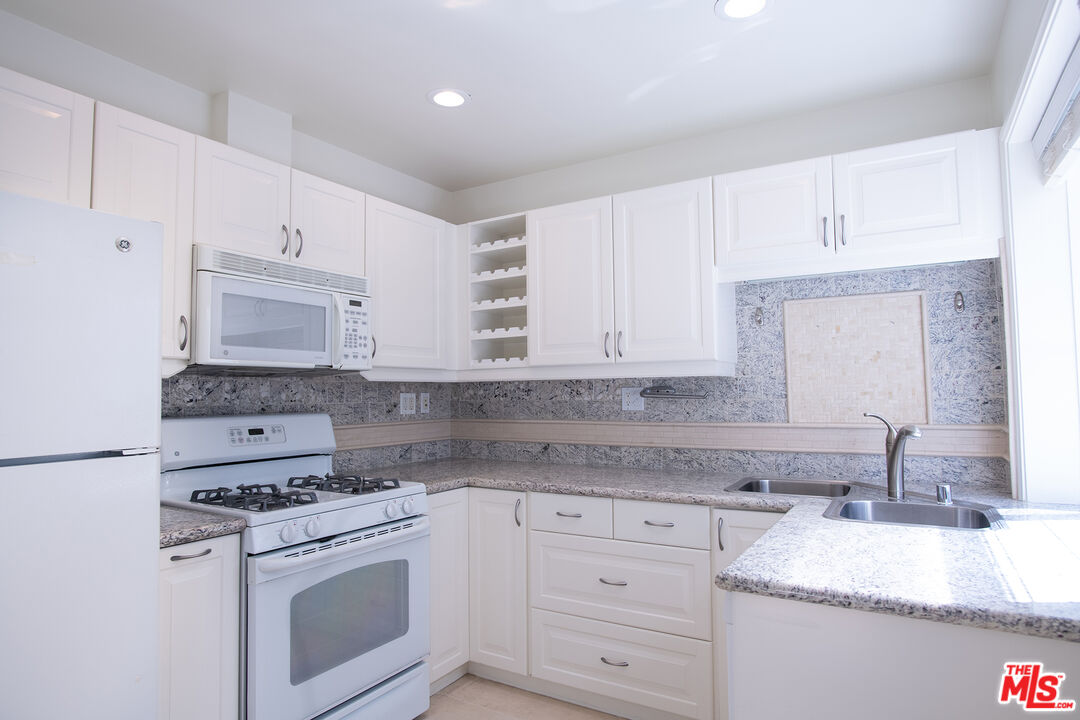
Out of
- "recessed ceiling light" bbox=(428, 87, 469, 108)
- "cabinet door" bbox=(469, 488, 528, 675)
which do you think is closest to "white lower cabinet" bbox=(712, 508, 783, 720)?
"cabinet door" bbox=(469, 488, 528, 675)

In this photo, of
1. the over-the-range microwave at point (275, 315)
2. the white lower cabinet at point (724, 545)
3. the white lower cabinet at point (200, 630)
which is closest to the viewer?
the white lower cabinet at point (200, 630)

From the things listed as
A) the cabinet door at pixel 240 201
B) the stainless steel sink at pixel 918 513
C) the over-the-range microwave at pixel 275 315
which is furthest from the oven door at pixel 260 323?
the stainless steel sink at pixel 918 513

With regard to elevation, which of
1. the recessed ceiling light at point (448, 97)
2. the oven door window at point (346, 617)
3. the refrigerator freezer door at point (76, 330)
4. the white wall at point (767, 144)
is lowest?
the oven door window at point (346, 617)

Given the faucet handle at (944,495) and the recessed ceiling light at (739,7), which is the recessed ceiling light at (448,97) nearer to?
the recessed ceiling light at (739,7)

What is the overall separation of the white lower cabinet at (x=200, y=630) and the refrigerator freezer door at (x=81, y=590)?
143 millimetres

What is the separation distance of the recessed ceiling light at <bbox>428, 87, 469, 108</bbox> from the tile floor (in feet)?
7.99

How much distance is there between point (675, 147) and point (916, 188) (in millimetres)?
1098

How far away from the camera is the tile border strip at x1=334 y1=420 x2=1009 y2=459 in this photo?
237 cm

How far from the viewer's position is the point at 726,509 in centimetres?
222

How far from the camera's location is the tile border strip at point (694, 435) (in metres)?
2.37

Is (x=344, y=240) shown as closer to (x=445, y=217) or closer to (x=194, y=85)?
(x=194, y=85)

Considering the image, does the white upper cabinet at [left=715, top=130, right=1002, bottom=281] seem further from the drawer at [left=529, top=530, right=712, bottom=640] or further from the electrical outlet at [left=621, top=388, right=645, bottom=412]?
the drawer at [left=529, top=530, right=712, bottom=640]

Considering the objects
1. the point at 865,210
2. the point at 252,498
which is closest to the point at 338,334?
the point at 252,498
